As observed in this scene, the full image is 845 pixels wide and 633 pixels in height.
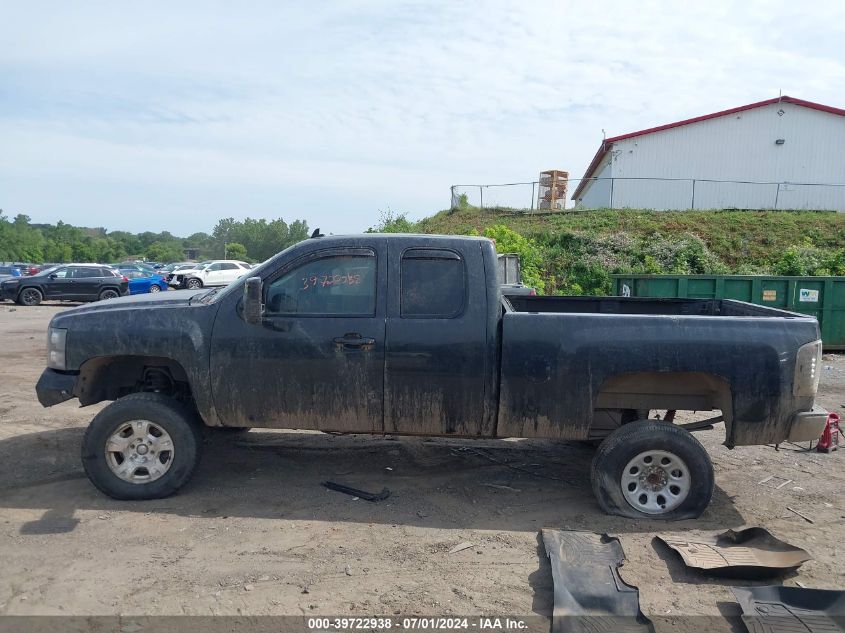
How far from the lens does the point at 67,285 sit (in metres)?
26.2

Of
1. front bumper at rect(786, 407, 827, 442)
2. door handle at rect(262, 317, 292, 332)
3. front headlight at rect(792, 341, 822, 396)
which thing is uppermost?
door handle at rect(262, 317, 292, 332)

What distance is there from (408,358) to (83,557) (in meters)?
2.41

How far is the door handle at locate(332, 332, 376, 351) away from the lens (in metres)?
5.11

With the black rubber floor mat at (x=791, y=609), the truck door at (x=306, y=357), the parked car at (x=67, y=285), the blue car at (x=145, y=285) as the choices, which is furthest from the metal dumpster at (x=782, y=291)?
the parked car at (x=67, y=285)

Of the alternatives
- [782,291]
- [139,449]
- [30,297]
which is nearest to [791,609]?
[139,449]

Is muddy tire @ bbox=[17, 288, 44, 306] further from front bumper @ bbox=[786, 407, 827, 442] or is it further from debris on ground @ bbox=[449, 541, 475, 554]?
front bumper @ bbox=[786, 407, 827, 442]

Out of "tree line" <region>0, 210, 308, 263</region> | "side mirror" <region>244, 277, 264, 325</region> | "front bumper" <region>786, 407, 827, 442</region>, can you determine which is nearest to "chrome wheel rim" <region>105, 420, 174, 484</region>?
"side mirror" <region>244, 277, 264, 325</region>

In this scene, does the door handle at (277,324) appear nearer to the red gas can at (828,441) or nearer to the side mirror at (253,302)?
the side mirror at (253,302)

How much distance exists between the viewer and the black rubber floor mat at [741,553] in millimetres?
4164

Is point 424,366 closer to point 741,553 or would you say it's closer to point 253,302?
point 253,302

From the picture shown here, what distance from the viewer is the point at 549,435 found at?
5121mm

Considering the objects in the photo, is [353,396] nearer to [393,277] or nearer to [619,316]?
[393,277]

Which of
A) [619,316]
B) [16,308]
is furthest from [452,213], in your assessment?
[619,316]

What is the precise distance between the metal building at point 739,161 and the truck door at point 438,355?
2722cm
